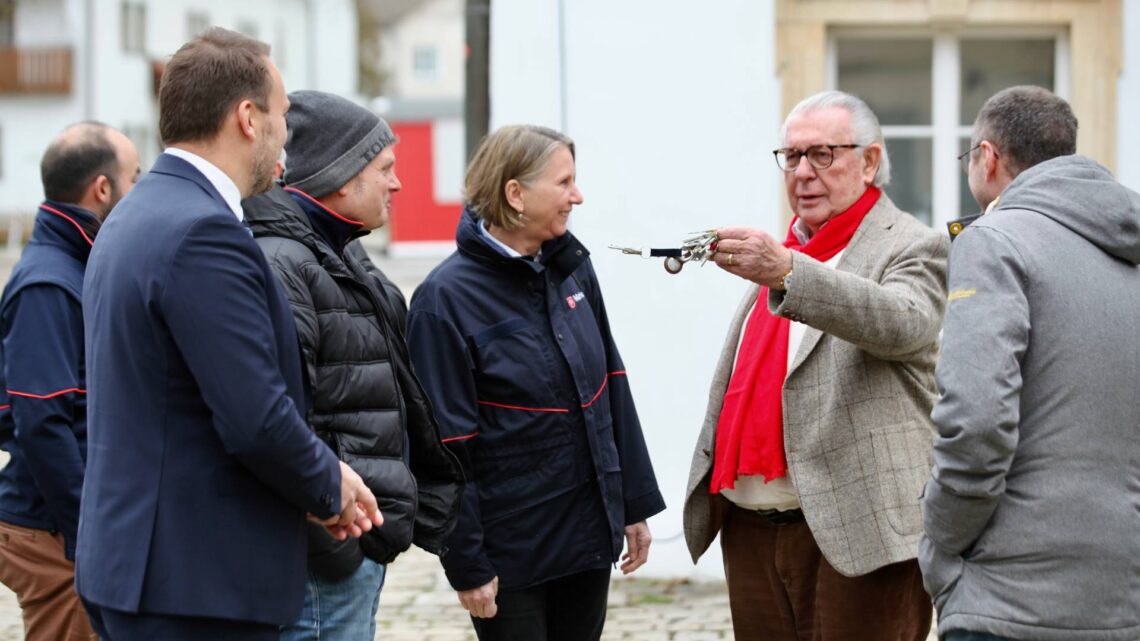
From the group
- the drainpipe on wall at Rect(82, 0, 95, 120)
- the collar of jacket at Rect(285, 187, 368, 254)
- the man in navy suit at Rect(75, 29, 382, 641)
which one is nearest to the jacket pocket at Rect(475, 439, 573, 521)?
the collar of jacket at Rect(285, 187, 368, 254)

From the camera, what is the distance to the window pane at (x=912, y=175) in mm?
7215

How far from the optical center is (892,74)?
7.23 meters

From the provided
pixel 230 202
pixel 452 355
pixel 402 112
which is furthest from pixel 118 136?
pixel 402 112

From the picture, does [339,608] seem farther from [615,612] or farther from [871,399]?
[615,612]

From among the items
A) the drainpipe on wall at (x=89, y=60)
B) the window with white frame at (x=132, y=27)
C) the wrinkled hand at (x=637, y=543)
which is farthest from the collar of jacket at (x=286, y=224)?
the window with white frame at (x=132, y=27)

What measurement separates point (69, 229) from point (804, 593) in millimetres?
2428

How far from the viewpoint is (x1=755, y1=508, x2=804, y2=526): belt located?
4.08m

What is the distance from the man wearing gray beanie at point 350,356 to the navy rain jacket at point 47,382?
1.00 metres

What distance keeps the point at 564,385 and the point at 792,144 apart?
3.07 ft

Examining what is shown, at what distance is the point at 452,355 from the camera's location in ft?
13.1

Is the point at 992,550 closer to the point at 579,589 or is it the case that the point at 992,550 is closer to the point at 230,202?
the point at 579,589

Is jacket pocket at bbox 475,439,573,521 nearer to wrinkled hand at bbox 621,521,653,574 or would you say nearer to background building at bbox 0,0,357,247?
wrinkled hand at bbox 621,521,653,574

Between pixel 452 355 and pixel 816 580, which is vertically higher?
pixel 452 355

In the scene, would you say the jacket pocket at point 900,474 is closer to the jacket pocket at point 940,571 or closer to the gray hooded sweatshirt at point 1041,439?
the jacket pocket at point 940,571
